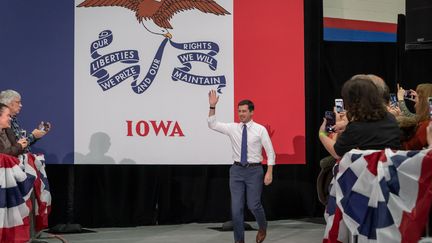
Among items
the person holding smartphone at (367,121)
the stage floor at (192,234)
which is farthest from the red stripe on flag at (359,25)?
the person holding smartphone at (367,121)

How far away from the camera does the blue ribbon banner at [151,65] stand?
7.88 m

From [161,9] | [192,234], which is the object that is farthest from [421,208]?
[161,9]

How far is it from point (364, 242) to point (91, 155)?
15.7 feet

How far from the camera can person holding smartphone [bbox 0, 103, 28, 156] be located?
19.7 ft

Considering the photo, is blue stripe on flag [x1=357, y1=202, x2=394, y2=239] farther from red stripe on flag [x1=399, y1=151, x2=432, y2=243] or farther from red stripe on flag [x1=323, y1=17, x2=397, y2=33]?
red stripe on flag [x1=323, y1=17, x2=397, y2=33]

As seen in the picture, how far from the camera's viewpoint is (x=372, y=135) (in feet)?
12.4

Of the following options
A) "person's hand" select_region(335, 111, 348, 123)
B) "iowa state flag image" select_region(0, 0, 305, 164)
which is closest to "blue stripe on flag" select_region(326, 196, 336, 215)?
"person's hand" select_region(335, 111, 348, 123)

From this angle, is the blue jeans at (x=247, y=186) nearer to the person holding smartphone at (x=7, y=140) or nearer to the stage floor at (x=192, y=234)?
the stage floor at (x=192, y=234)

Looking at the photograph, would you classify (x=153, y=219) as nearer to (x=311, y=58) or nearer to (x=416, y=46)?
(x=311, y=58)

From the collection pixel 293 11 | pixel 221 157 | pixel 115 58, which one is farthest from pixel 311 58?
pixel 115 58

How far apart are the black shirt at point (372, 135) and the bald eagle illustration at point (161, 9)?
4.56m

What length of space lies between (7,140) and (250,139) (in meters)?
2.56

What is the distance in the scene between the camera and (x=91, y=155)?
7.79 meters

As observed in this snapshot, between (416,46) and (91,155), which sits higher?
(416,46)
